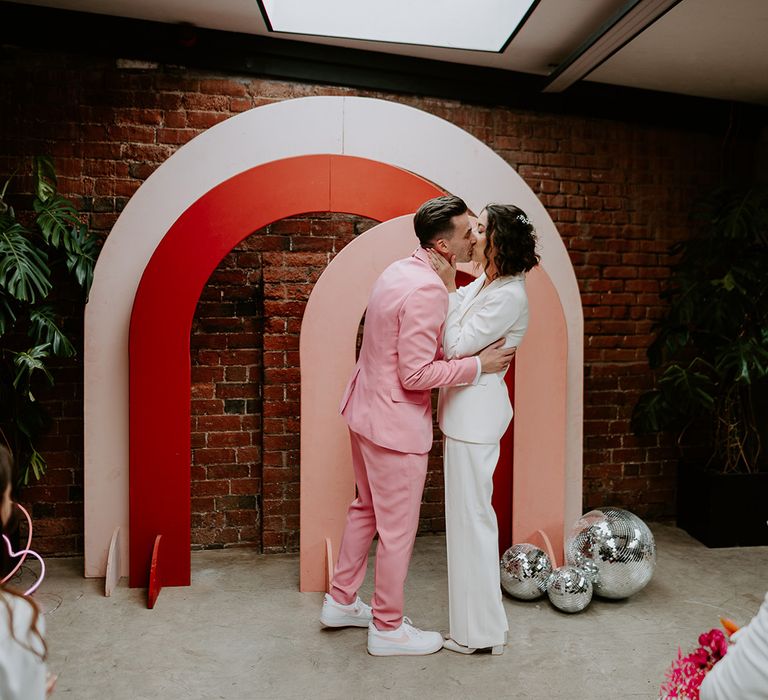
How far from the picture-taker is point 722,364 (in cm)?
357

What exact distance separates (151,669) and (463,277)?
2.07 meters

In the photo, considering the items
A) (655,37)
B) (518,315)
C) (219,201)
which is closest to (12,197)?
(219,201)

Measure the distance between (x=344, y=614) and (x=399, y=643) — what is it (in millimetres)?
279

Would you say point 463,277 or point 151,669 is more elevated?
point 463,277

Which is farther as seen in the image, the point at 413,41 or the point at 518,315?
the point at 413,41

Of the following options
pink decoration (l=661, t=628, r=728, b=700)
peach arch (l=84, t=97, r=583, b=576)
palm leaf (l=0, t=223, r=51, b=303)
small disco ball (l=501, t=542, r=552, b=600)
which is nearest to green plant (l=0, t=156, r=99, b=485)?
palm leaf (l=0, t=223, r=51, b=303)

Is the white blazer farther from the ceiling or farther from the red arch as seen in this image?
the ceiling

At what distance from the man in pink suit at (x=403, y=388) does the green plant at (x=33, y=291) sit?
140cm

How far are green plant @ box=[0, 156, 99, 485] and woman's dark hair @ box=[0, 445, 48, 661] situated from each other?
1.80m

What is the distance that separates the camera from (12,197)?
341 centimetres

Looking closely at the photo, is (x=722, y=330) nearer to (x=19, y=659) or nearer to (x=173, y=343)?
(x=173, y=343)

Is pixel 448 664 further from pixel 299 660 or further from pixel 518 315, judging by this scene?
pixel 518 315

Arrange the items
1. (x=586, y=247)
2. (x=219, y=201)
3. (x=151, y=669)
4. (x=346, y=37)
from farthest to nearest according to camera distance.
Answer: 1. (x=586, y=247)
2. (x=346, y=37)
3. (x=219, y=201)
4. (x=151, y=669)

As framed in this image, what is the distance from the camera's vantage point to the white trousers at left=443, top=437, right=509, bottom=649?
2.54m
